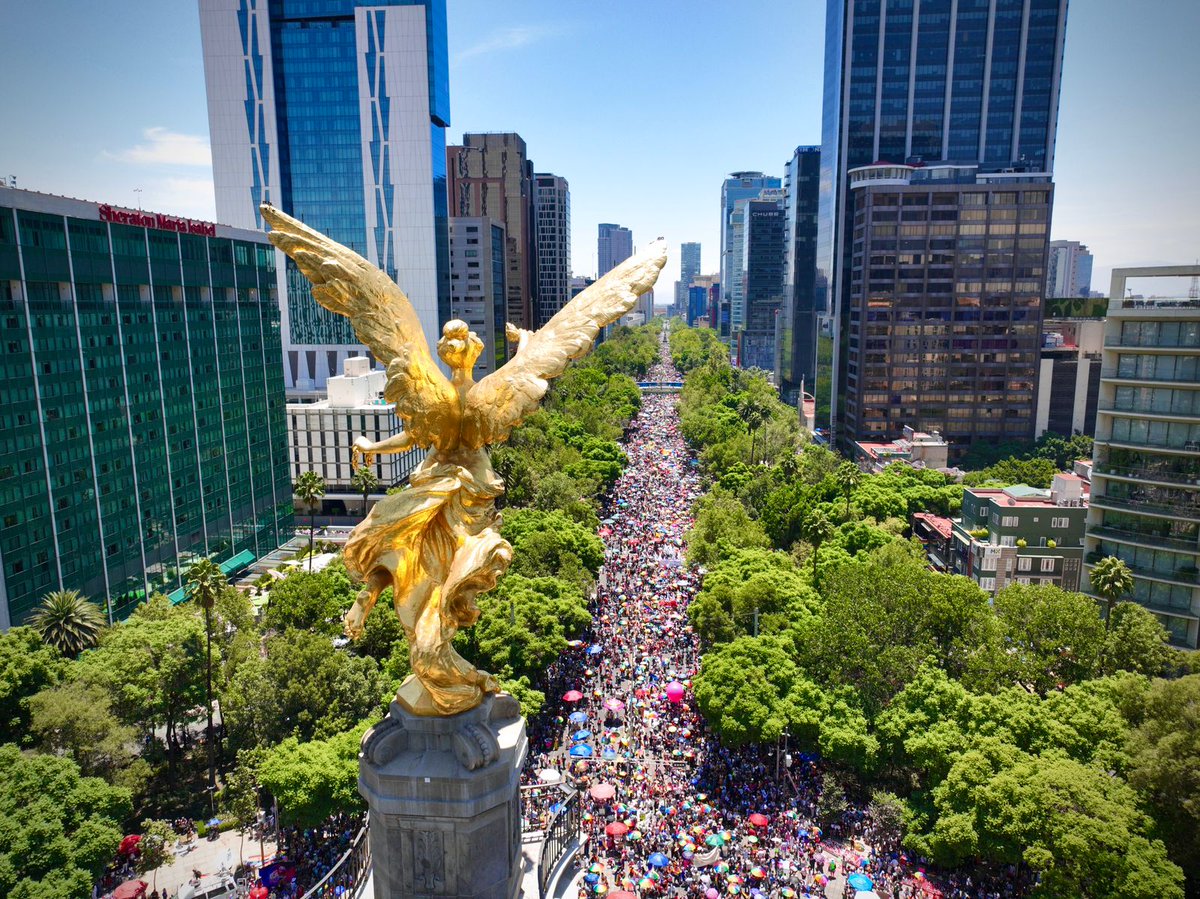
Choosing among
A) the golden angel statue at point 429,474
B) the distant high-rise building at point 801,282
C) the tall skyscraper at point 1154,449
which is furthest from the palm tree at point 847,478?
the distant high-rise building at point 801,282

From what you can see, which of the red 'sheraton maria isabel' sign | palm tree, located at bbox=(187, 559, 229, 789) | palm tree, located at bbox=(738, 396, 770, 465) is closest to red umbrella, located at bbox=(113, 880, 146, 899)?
palm tree, located at bbox=(187, 559, 229, 789)

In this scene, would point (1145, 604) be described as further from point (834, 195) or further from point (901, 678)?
point (834, 195)

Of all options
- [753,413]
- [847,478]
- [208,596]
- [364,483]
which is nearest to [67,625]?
[208,596]

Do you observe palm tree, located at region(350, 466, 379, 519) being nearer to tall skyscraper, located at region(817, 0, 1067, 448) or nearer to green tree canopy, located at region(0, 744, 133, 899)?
green tree canopy, located at region(0, 744, 133, 899)

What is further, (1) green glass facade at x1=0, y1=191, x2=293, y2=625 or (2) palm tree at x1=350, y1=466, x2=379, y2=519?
(2) palm tree at x1=350, y1=466, x2=379, y2=519

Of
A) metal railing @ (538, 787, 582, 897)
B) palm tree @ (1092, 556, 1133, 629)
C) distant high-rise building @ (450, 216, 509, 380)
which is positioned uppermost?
distant high-rise building @ (450, 216, 509, 380)
